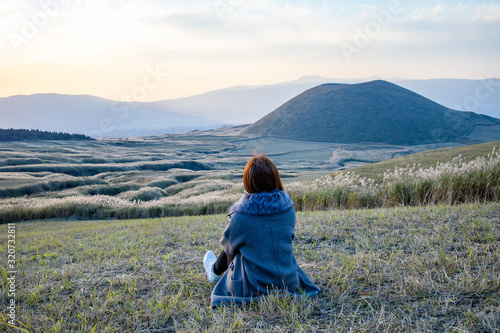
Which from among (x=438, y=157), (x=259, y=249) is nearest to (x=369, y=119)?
(x=438, y=157)

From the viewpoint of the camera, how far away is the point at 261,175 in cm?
391

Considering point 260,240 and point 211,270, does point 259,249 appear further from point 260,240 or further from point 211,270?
point 211,270

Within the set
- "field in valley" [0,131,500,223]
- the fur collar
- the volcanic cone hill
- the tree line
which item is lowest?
"field in valley" [0,131,500,223]

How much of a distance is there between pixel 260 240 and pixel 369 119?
5352 inches

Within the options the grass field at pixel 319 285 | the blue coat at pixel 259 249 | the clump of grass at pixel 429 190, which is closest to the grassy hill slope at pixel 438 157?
the clump of grass at pixel 429 190

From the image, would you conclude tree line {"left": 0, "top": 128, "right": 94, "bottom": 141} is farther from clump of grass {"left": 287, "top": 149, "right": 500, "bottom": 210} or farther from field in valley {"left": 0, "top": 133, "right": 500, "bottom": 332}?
clump of grass {"left": 287, "top": 149, "right": 500, "bottom": 210}

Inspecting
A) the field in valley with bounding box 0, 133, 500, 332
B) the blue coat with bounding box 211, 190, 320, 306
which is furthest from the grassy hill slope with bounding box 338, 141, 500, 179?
the blue coat with bounding box 211, 190, 320, 306

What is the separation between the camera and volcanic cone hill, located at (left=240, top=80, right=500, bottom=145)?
391ft

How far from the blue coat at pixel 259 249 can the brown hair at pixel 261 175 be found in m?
0.09

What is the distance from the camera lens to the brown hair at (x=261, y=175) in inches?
154

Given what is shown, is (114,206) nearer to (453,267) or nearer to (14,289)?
(14,289)

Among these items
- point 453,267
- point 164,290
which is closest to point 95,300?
point 164,290

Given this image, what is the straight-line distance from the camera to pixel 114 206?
1872 cm

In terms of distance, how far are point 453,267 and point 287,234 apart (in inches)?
90.4
